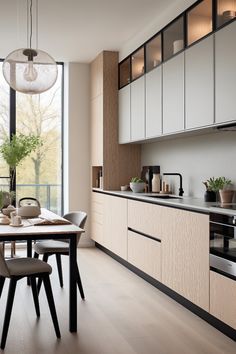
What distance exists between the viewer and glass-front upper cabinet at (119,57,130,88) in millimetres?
Result: 5918

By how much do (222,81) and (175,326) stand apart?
1.89 metres

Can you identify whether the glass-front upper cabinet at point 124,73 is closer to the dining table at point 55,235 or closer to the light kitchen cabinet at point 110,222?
the light kitchen cabinet at point 110,222

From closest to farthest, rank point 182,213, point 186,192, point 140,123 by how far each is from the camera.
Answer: point 182,213, point 186,192, point 140,123

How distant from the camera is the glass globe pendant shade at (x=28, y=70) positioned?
345 cm

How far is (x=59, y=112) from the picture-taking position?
23.4ft

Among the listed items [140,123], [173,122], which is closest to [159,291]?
[173,122]

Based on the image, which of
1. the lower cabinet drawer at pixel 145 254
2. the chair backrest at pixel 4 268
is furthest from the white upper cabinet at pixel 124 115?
the chair backrest at pixel 4 268

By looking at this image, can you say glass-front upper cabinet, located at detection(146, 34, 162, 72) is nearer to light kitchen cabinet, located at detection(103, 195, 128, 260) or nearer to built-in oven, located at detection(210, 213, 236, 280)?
light kitchen cabinet, located at detection(103, 195, 128, 260)

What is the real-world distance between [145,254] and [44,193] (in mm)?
Result: 2879

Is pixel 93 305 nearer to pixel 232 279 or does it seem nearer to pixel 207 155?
pixel 232 279

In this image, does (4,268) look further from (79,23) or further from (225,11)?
(79,23)

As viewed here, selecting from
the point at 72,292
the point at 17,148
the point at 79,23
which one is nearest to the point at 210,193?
the point at 72,292

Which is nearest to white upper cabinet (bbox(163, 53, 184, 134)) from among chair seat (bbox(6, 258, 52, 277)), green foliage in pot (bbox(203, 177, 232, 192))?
green foliage in pot (bbox(203, 177, 232, 192))

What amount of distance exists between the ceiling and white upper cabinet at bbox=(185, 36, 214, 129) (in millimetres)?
892
